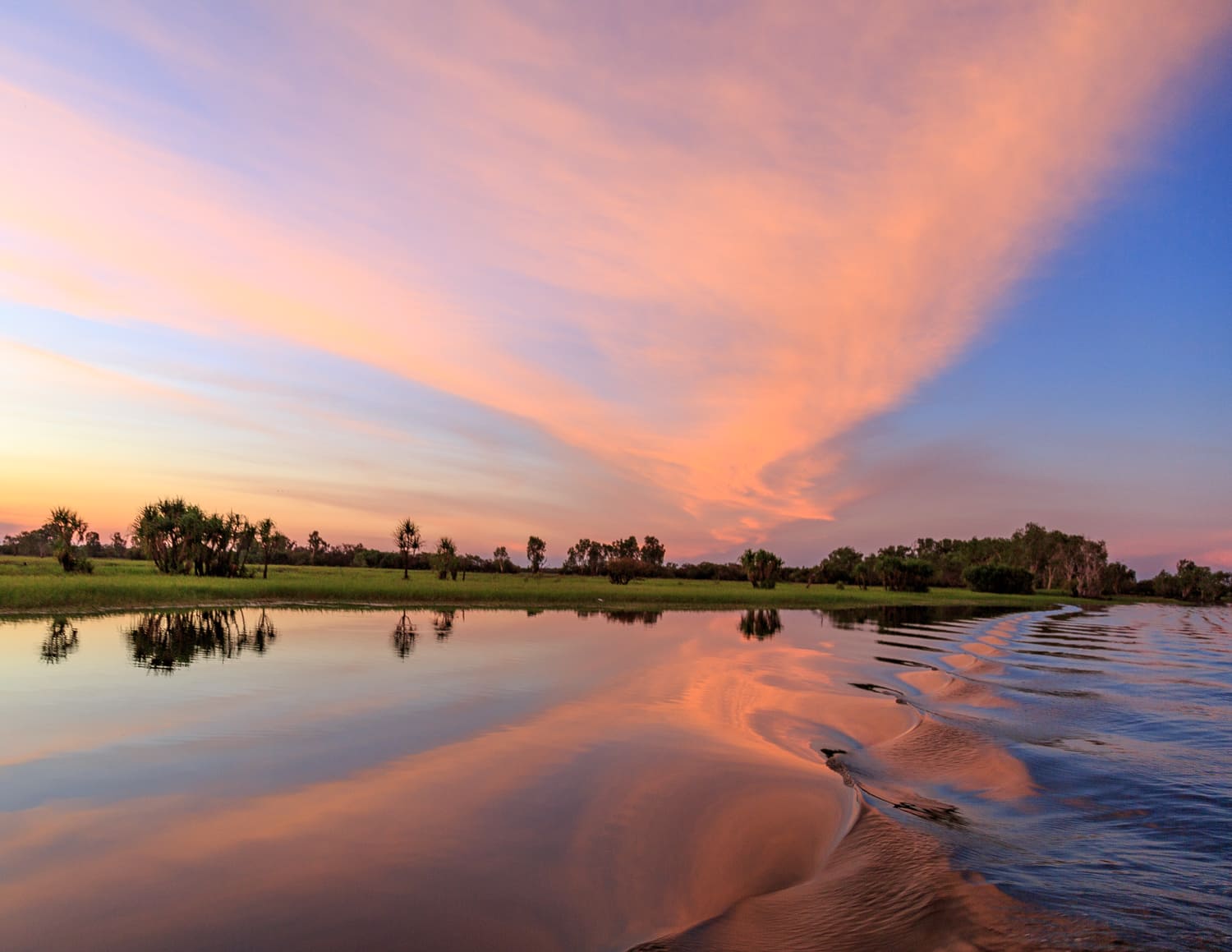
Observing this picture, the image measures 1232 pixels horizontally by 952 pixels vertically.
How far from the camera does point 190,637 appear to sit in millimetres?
33312

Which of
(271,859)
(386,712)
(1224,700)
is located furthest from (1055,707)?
(271,859)

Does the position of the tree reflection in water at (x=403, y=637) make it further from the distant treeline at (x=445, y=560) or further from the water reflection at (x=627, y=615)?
the distant treeline at (x=445, y=560)

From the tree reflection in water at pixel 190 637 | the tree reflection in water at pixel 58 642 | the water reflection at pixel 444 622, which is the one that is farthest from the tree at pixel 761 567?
the tree reflection in water at pixel 58 642

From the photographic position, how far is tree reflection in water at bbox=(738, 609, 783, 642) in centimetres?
4609

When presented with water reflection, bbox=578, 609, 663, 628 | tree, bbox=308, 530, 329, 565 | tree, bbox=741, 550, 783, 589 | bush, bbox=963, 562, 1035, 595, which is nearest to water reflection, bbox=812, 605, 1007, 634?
water reflection, bbox=578, 609, 663, 628

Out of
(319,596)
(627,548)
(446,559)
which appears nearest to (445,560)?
(446,559)

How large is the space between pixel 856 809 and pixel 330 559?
625 ft

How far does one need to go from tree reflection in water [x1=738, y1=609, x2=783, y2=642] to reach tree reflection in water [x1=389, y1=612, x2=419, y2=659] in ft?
74.4

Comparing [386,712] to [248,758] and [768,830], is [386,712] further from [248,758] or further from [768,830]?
[768,830]

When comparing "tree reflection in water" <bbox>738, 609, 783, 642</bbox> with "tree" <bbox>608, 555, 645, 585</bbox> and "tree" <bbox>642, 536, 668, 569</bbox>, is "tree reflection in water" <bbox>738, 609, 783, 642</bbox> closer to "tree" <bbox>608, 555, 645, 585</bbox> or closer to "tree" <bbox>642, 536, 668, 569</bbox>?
"tree" <bbox>608, 555, 645, 585</bbox>

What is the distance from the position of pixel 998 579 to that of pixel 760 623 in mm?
121414

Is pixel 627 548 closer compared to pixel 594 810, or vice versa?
pixel 594 810

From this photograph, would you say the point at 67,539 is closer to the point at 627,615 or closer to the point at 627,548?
the point at 627,615

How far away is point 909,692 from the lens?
2444 centimetres
